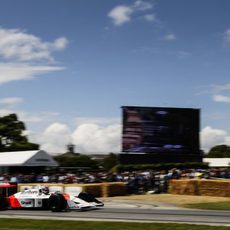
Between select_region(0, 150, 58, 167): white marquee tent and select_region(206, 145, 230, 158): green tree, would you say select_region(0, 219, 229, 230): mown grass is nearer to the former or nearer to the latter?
select_region(0, 150, 58, 167): white marquee tent

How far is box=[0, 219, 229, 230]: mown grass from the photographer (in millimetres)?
14900

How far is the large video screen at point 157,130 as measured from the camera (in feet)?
188

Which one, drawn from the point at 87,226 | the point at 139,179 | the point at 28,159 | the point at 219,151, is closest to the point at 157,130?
the point at 28,159

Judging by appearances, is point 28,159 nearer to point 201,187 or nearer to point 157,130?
point 157,130

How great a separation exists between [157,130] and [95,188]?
91.5 ft

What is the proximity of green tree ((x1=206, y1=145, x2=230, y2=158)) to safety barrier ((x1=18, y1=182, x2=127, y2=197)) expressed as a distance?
10733cm

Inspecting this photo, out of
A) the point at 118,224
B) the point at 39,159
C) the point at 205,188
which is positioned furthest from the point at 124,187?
the point at 39,159

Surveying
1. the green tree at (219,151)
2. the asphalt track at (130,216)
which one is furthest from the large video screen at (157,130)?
the green tree at (219,151)

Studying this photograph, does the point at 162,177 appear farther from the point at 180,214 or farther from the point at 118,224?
the point at 118,224

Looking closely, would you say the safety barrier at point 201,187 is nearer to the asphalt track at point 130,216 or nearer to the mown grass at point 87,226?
the asphalt track at point 130,216

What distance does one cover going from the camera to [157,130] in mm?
57625

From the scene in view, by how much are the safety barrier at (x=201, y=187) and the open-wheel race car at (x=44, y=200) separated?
915 centimetres

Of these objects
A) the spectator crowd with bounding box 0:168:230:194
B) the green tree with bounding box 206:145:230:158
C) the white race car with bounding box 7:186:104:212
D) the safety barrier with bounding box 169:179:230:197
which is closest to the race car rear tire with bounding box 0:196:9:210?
the white race car with bounding box 7:186:104:212

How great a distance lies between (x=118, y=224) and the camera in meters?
16.0
